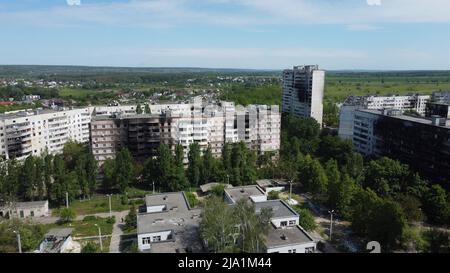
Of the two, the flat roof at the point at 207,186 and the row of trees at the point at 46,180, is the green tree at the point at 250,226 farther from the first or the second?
the row of trees at the point at 46,180

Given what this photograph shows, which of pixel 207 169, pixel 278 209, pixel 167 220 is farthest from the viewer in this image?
pixel 207 169

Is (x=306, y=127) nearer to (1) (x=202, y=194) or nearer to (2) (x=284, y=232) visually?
(1) (x=202, y=194)

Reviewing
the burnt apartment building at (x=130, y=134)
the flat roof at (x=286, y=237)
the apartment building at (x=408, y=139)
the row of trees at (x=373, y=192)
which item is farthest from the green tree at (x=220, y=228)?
the burnt apartment building at (x=130, y=134)

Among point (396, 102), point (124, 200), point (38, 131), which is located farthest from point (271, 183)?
point (396, 102)

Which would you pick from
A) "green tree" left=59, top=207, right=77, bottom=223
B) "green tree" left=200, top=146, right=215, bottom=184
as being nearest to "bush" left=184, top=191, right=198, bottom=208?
"green tree" left=200, top=146, right=215, bottom=184

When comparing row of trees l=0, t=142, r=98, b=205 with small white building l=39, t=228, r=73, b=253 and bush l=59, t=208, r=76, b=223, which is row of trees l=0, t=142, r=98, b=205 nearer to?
bush l=59, t=208, r=76, b=223

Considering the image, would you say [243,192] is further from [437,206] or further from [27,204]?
[27,204]
